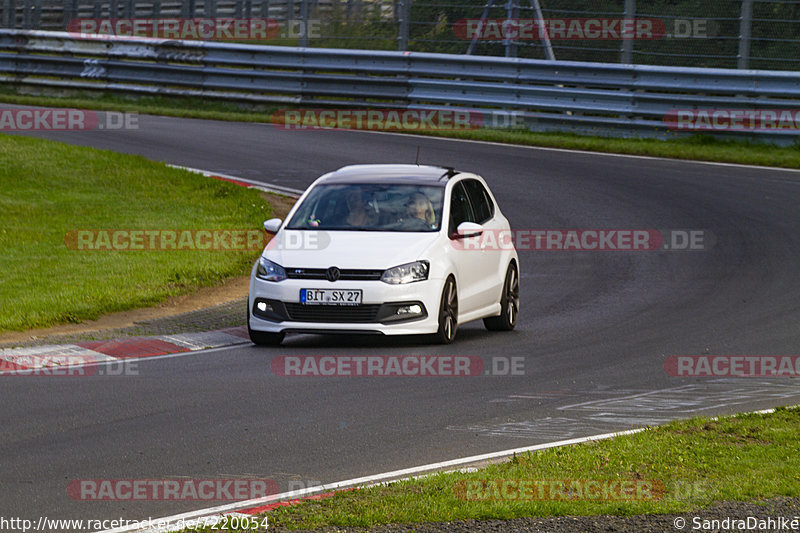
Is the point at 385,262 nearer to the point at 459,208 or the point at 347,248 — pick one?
the point at 347,248

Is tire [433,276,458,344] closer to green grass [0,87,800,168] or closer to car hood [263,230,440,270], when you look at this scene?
car hood [263,230,440,270]

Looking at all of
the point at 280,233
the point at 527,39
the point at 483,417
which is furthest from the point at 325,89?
the point at 483,417

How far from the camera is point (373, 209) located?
1271 centimetres


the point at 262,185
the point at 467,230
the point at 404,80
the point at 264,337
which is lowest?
the point at 264,337

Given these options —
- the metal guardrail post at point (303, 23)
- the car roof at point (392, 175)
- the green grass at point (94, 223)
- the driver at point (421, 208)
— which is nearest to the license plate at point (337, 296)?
the driver at point (421, 208)

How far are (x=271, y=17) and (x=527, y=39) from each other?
6177mm

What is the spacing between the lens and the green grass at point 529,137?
24266 millimetres

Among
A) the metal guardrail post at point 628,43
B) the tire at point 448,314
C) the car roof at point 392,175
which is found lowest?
the tire at point 448,314

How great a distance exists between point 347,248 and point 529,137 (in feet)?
48.9

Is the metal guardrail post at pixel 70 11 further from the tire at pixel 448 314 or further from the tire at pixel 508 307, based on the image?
the tire at pixel 448 314

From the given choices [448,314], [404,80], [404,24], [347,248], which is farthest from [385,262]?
[404,24]

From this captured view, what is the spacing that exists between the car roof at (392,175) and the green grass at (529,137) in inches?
473

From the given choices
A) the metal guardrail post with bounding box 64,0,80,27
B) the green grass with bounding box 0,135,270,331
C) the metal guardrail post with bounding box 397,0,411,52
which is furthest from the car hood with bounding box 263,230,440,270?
the metal guardrail post with bounding box 64,0,80,27

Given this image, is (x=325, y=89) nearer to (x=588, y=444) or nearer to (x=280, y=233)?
(x=280, y=233)
